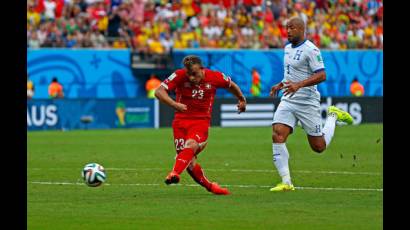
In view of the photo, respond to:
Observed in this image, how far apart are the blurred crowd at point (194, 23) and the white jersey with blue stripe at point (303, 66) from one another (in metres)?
23.2

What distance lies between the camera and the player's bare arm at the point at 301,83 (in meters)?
14.2

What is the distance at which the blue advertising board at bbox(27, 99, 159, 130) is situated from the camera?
3381cm

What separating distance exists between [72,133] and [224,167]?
45.5 ft

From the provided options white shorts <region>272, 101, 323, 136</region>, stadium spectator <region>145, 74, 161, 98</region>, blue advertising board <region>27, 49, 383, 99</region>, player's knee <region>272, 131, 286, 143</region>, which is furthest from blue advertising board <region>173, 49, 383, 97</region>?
player's knee <region>272, 131, 286, 143</region>

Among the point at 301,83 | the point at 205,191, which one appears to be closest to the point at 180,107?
the point at 205,191

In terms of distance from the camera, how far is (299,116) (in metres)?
15.2

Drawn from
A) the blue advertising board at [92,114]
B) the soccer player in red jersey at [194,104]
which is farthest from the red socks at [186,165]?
the blue advertising board at [92,114]

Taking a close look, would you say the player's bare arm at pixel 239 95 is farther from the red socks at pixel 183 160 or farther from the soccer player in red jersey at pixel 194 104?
the red socks at pixel 183 160

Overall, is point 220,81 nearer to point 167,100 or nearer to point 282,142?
point 167,100

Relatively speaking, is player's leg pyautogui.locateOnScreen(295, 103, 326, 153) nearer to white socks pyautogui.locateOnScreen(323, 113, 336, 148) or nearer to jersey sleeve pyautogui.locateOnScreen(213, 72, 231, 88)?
white socks pyautogui.locateOnScreen(323, 113, 336, 148)

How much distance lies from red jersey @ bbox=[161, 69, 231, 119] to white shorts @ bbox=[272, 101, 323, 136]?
4.16ft
